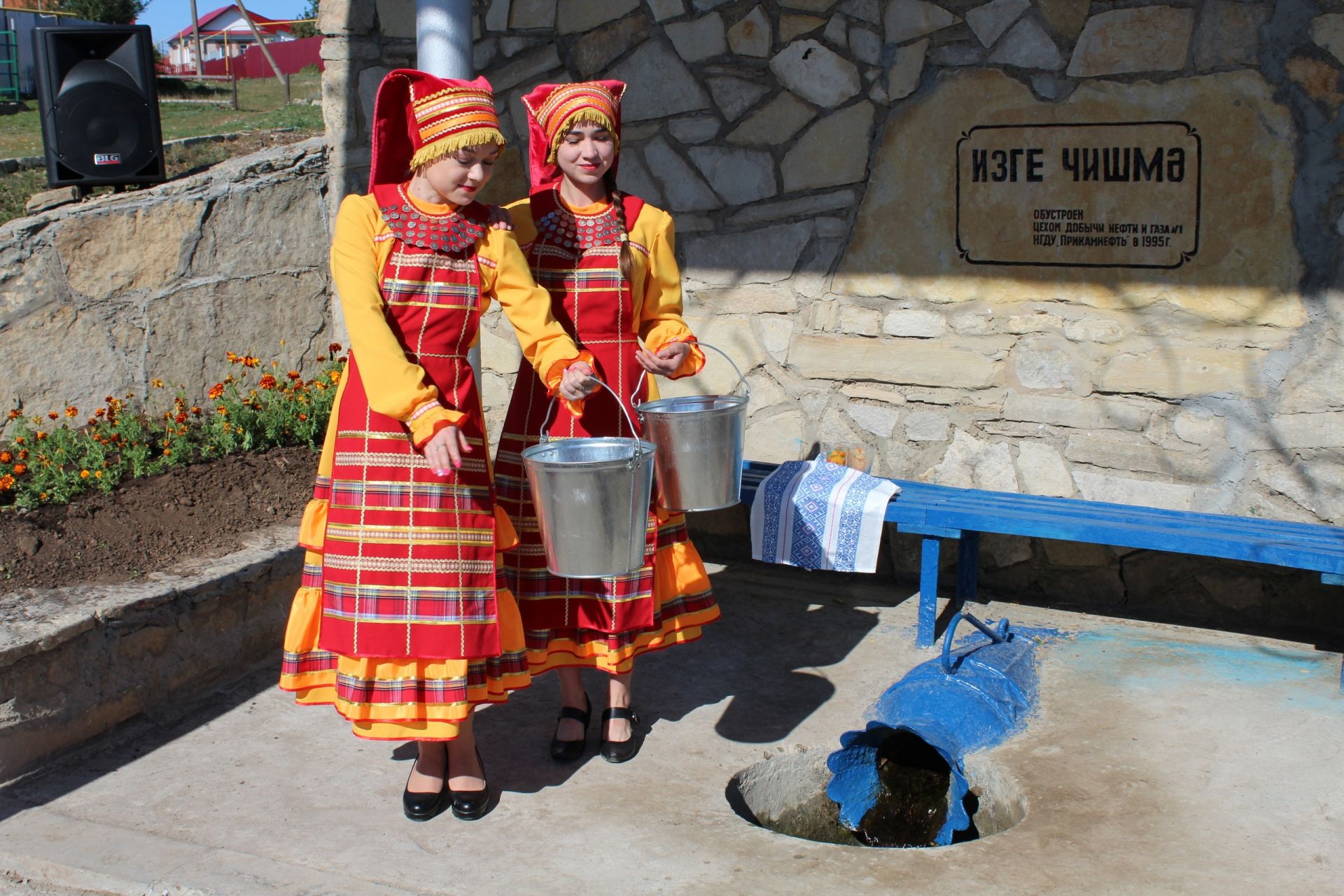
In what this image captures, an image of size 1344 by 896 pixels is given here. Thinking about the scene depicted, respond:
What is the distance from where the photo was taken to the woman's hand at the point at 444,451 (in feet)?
8.84

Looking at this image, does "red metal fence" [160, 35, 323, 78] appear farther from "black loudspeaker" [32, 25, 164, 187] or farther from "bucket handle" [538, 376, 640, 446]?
"bucket handle" [538, 376, 640, 446]

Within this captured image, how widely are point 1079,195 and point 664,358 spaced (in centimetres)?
186

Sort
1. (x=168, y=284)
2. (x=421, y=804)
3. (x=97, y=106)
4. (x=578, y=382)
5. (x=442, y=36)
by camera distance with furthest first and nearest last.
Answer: (x=97, y=106), (x=168, y=284), (x=442, y=36), (x=421, y=804), (x=578, y=382)

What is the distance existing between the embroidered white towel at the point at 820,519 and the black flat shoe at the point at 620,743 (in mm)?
A: 1074

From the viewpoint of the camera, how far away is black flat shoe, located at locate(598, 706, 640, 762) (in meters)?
3.46

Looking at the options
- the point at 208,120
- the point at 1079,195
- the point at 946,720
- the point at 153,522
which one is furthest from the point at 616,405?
the point at 208,120

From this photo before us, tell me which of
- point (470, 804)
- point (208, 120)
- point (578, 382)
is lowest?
point (470, 804)

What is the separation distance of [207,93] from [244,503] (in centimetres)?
1423

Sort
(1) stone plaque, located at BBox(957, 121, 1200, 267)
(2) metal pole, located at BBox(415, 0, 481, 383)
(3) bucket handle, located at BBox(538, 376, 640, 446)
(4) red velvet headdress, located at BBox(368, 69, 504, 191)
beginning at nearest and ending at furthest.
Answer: (4) red velvet headdress, located at BBox(368, 69, 504, 191) < (3) bucket handle, located at BBox(538, 376, 640, 446) < (2) metal pole, located at BBox(415, 0, 481, 383) < (1) stone plaque, located at BBox(957, 121, 1200, 267)

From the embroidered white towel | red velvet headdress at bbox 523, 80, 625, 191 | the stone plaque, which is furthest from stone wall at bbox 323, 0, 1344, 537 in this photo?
red velvet headdress at bbox 523, 80, 625, 191

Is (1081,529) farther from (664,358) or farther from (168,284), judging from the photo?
(168,284)

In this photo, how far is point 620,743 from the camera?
3475 millimetres

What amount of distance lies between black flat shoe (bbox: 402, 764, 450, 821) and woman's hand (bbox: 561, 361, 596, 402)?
107cm

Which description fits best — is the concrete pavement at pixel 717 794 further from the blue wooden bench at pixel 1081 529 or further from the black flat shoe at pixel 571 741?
the blue wooden bench at pixel 1081 529
